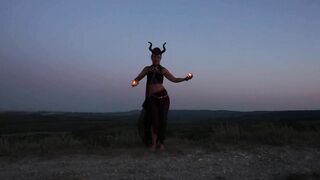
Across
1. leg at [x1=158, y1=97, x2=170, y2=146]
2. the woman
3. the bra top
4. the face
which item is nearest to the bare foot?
the woman

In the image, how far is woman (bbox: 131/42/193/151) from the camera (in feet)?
35.2

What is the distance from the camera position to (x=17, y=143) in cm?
1141

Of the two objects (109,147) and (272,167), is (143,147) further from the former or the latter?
(272,167)

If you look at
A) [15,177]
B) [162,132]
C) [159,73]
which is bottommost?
[15,177]

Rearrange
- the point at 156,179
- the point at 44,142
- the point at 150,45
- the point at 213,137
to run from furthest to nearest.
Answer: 1. the point at 213,137
2. the point at 44,142
3. the point at 150,45
4. the point at 156,179

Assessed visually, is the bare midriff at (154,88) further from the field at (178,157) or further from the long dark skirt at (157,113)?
the field at (178,157)

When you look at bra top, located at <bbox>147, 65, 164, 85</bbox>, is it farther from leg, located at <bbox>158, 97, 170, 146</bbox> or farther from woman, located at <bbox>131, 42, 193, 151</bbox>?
leg, located at <bbox>158, 97, 170, 146</bbox>

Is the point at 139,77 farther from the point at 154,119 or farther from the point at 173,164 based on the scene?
the point at 173,164

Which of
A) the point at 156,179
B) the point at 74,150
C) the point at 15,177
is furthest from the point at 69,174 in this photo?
the point at 74,150

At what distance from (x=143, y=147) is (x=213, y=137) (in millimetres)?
2230

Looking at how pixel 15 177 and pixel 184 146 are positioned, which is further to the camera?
pixel 184 146

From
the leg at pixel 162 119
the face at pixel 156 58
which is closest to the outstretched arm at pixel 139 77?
the face at pixel 156 58

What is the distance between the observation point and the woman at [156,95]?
10.7 metres

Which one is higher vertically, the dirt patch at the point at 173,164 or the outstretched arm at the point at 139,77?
→ the outstretched arm at the point at 139,77
